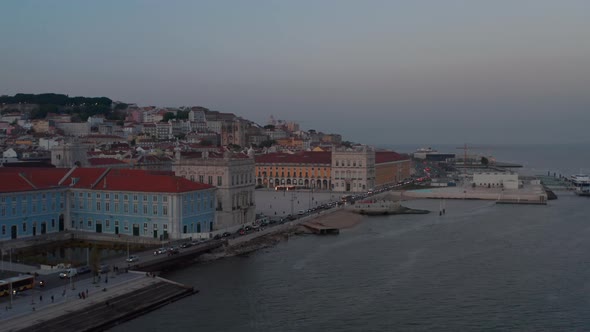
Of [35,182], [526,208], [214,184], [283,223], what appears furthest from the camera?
[526,208]

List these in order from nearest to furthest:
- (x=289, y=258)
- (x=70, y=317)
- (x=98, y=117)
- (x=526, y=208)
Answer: (x=70, y=317), (x=289, y=258), (x=526, y=208), (x=98, y=117)

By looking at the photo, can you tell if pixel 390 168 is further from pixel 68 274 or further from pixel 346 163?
pixel 68 274

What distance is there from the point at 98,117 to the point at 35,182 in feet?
224

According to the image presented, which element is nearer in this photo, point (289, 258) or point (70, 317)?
point (70, 317)

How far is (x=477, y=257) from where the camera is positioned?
2544cm

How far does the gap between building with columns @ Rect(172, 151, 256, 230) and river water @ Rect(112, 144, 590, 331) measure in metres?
2.91

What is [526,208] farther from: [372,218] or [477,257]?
[477,257]

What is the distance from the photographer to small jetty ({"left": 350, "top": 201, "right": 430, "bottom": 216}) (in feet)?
132

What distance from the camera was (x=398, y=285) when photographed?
834 inches

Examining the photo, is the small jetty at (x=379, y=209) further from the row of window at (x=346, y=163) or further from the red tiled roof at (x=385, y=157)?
the red tiled roof at (x=385, y=157)

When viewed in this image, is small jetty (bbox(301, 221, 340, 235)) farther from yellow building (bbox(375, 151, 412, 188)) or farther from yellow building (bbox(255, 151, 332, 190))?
yellow building (bbox(375, 151, 412, 188))

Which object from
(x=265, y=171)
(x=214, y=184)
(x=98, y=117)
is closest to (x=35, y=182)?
(x=214, y=184)

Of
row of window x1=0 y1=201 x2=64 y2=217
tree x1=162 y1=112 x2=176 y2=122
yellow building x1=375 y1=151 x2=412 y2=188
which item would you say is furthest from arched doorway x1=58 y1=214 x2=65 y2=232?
tree x1=162 y1=112 x2=176 y2=122

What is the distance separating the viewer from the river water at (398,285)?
17.5 meters
